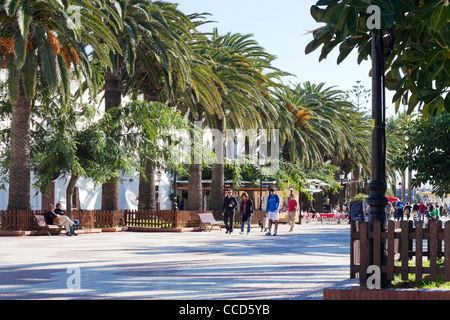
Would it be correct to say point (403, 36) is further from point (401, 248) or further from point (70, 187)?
point (70, 187)

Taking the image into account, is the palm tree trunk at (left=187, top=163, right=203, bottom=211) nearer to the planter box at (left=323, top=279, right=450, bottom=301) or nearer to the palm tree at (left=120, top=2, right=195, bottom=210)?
the palm tree at (left=120, top=2, right=195, bottom=210)

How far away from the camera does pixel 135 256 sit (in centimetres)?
1537

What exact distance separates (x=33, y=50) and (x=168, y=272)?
13.6 metres

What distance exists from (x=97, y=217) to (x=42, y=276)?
18.3 metres

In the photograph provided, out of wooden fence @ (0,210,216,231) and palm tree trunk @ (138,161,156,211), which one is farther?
palm tree trunk @ (138,161,156,211)

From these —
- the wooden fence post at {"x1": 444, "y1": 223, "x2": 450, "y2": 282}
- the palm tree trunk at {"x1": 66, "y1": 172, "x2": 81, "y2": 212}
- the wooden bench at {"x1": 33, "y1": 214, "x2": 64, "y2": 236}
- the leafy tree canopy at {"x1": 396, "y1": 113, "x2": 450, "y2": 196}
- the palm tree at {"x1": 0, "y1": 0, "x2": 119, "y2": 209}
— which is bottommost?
the wooden bench at {"x1": 33, "y1": 214, "x2": 64, "y2": 236}

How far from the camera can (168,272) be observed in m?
11.9

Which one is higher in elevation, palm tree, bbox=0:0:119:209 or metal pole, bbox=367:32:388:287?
palm tree, bbox=0:0:119:209

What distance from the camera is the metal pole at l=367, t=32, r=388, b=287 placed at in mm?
8570

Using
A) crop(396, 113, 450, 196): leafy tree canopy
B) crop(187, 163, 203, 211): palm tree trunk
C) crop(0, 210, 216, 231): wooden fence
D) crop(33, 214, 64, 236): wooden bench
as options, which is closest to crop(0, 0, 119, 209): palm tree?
crop(33, 214, 64, 236): wooden bench

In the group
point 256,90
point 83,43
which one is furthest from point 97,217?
point 256,90

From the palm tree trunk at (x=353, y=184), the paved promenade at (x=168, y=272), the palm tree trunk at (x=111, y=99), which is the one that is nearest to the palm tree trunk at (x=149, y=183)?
the palm tree trunk at (x=111, y=99)

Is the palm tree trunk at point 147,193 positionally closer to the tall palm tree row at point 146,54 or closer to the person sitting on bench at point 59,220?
the tall palm tree row at point 146,54

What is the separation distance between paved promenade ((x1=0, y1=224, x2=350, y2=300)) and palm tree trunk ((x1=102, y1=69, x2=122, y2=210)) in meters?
11.0
